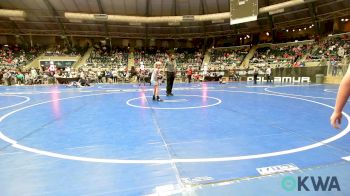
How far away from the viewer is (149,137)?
4.63 meters

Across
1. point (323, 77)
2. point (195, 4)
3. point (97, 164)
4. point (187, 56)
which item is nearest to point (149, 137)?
point (97, 164)

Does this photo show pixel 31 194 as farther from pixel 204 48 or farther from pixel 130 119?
pixel 204 48

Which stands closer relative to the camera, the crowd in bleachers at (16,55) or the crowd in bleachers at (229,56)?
the crowd in bleachers at (16,55)

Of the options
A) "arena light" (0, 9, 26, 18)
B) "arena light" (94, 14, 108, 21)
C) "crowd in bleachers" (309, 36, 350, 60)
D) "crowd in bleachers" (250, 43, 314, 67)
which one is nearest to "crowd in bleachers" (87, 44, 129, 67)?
"arena light" (94, 14, 108, 21)

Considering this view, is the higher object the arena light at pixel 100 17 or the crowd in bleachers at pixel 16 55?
the arena light at pixel 100 17

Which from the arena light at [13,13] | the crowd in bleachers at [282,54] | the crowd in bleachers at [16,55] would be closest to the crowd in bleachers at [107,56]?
the crowd in bleachers at [16,55]

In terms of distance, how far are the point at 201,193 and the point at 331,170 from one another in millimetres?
1635

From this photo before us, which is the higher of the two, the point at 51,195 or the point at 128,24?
the point at 128,24

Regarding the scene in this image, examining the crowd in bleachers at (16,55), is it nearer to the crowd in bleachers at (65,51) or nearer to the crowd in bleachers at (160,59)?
the crowd in bleachers at (160,59)

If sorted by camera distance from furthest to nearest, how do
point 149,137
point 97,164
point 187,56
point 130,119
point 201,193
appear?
point 187,56, point 130,119, point 149,137, point 97,164, point 201,193

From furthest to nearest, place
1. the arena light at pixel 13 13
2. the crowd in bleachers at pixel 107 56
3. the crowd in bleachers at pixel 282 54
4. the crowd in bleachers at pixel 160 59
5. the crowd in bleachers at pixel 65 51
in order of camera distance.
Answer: the crowd in bleachers at pixel 65 51
the crowd in bleachers at pixel 107 56
the crowd in bleachers at pixel 282 54
the arena light at pixel 13 13
the crowd in bleachers at pixel 160 59

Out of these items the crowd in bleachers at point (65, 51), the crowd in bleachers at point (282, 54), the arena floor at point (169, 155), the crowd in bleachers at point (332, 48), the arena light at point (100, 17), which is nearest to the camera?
the arena floor at point (169, 155)

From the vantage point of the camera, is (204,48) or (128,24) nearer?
(128,24)

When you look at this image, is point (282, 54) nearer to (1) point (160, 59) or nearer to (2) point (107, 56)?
(1) point (160, 59)
